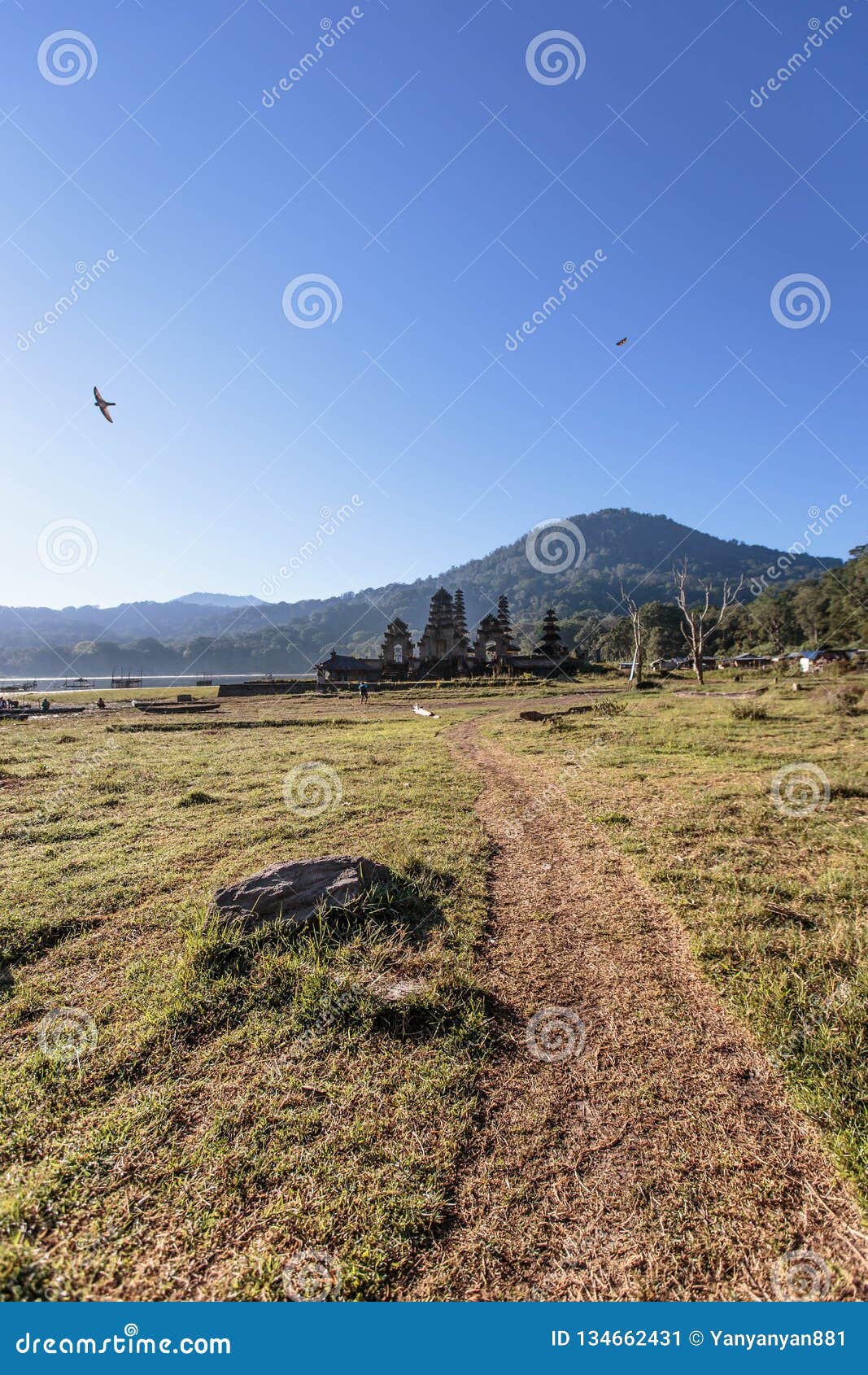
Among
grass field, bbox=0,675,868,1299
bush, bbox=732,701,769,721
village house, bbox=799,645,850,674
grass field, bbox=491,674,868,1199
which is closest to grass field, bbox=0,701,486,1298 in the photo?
grass field, bbox=0,675,868,1299

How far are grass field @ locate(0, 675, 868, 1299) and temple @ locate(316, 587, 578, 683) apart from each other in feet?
167

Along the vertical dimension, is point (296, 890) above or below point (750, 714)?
below

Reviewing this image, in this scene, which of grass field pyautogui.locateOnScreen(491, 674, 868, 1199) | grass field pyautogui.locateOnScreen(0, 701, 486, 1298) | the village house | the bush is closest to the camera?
grass field pyautogui.locateOnScreen(0, 701, 486, 1298)

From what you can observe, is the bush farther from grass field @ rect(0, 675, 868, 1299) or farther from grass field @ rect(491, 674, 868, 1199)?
grass field @ rect(0, 675, 868, 1299)

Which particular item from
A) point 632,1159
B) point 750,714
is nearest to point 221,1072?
point 632,1159

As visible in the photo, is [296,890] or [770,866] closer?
[296,890]

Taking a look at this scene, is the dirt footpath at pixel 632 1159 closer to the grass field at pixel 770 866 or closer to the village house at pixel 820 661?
the grass field at pixel 770 866

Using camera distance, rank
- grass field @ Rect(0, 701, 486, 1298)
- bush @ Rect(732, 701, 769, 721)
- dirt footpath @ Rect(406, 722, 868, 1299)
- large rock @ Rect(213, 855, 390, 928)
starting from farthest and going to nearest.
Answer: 1. bush @ Rect(732, 701, 769, 721)
2. large rock @ Rect(213, 855, 390, 928)
3. grass field @ Rect(0, 701, 486, 1298)
4. dirt footpath @ Rect(406, 722, 868, 1299)

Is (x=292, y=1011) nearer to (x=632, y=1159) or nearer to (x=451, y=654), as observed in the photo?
(x=632, y=1159)

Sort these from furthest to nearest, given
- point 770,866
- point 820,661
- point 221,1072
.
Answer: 1. point 820,661
2. point 770,866
3. point 221,1072

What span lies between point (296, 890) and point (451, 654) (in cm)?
5973

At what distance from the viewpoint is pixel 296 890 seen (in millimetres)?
5895

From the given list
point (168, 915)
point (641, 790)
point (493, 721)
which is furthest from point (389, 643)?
point (168, 915)

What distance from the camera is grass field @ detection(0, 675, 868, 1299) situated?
279 centimetres
